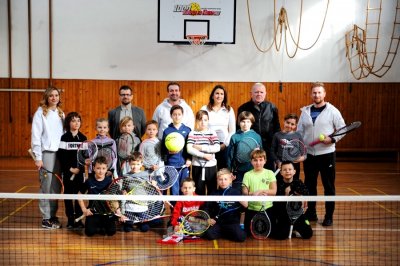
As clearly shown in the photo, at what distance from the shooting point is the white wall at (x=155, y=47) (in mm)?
15453

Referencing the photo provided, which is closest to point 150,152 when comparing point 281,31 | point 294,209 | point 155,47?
point 294,209

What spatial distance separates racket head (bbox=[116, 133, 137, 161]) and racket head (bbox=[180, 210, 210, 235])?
5.08 ft

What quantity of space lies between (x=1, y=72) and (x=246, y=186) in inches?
407

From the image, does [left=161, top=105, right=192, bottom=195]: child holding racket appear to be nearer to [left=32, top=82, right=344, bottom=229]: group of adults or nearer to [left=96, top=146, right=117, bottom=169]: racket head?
[left=32, top=82, right=344, bottom=229]: group of adults

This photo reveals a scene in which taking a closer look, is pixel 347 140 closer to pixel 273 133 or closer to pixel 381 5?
pixel 381 5

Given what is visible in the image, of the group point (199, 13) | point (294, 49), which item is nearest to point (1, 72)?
point (199, 13)

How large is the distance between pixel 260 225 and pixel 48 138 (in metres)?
3.26

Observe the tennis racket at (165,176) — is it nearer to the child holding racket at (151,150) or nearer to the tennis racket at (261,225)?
the child holding racket at (151,150)

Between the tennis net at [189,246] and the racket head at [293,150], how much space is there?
43.7 inches

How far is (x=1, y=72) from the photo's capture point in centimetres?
1547

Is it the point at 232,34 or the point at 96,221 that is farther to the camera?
the point at 232,34

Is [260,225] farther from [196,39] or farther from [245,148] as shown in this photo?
[196,39]

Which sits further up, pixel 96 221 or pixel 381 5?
pixel 381 5

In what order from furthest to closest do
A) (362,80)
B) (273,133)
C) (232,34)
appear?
(362,80) < (232,34) < (273,133)
